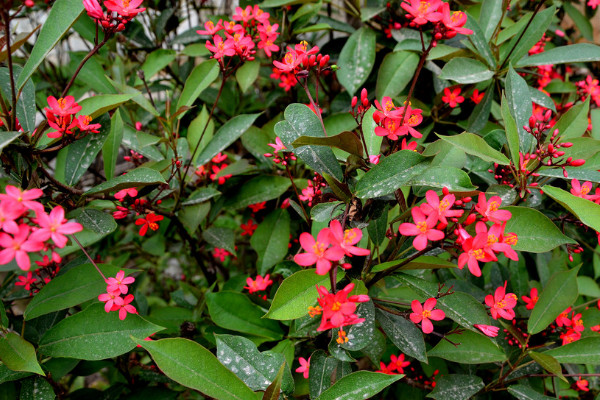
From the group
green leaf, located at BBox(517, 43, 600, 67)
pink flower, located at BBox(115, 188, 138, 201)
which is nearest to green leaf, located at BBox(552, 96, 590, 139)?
green leaf, located at BBox(517, 43, 600, 67)

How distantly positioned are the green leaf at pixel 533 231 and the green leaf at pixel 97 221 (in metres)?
1.15

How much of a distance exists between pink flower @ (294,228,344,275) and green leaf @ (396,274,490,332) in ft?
1.22

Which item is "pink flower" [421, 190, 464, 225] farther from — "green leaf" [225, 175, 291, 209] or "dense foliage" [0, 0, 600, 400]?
"green leaf" [225, 175, 291, 209]

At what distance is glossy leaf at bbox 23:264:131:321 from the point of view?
138 centimetres

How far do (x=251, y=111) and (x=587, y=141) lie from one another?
1.65 meters

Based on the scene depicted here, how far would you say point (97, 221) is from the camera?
4.35 ft

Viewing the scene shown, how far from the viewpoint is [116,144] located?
1.62 m

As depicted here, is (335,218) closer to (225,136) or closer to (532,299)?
(225,136)

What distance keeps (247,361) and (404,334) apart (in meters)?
0.47

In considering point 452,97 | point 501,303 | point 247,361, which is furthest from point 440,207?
point 452,97

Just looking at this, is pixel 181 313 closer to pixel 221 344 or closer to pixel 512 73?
pixel 221 344

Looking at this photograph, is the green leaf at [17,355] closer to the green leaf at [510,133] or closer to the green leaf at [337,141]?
the green leaf at [337,141]

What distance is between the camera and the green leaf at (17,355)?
115cm

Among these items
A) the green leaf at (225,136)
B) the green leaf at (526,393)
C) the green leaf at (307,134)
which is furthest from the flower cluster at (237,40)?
the green leaf at (526,393)
